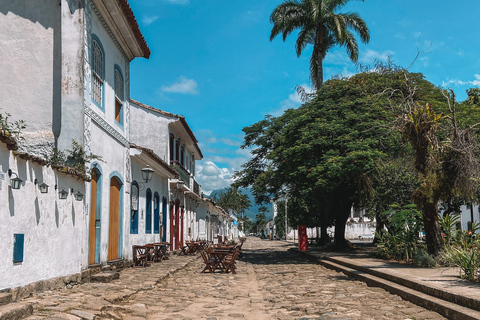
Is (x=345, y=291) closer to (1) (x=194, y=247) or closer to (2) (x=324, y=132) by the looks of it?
(2) (x=324, y=132)

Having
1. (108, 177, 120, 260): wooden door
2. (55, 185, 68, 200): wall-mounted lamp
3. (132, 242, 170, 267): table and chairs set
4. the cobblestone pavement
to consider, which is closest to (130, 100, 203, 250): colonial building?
(132, 242, 170, 267): table and chairs set

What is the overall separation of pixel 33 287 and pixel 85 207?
8.39 feet

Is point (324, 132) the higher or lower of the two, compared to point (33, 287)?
higher

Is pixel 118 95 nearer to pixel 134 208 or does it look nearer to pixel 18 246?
pixel 134 208

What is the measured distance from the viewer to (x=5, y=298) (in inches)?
234

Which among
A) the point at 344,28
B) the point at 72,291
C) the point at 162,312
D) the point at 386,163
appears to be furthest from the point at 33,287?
the point at 344,28

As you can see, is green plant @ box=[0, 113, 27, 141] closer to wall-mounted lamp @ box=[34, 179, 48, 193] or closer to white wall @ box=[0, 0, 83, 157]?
wall-mounted lamp @ box=[34, 179, 48, 193]

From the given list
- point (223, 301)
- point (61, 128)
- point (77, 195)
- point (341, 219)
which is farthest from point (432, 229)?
point (341, 219)

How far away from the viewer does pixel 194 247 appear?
21406 mm

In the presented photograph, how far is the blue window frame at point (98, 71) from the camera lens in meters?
10.6

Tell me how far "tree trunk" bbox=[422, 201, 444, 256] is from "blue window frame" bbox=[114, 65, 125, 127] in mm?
8733

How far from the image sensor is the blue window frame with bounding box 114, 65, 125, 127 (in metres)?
12.7

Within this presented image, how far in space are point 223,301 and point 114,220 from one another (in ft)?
16.5

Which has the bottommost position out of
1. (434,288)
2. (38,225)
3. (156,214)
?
(434,288)
